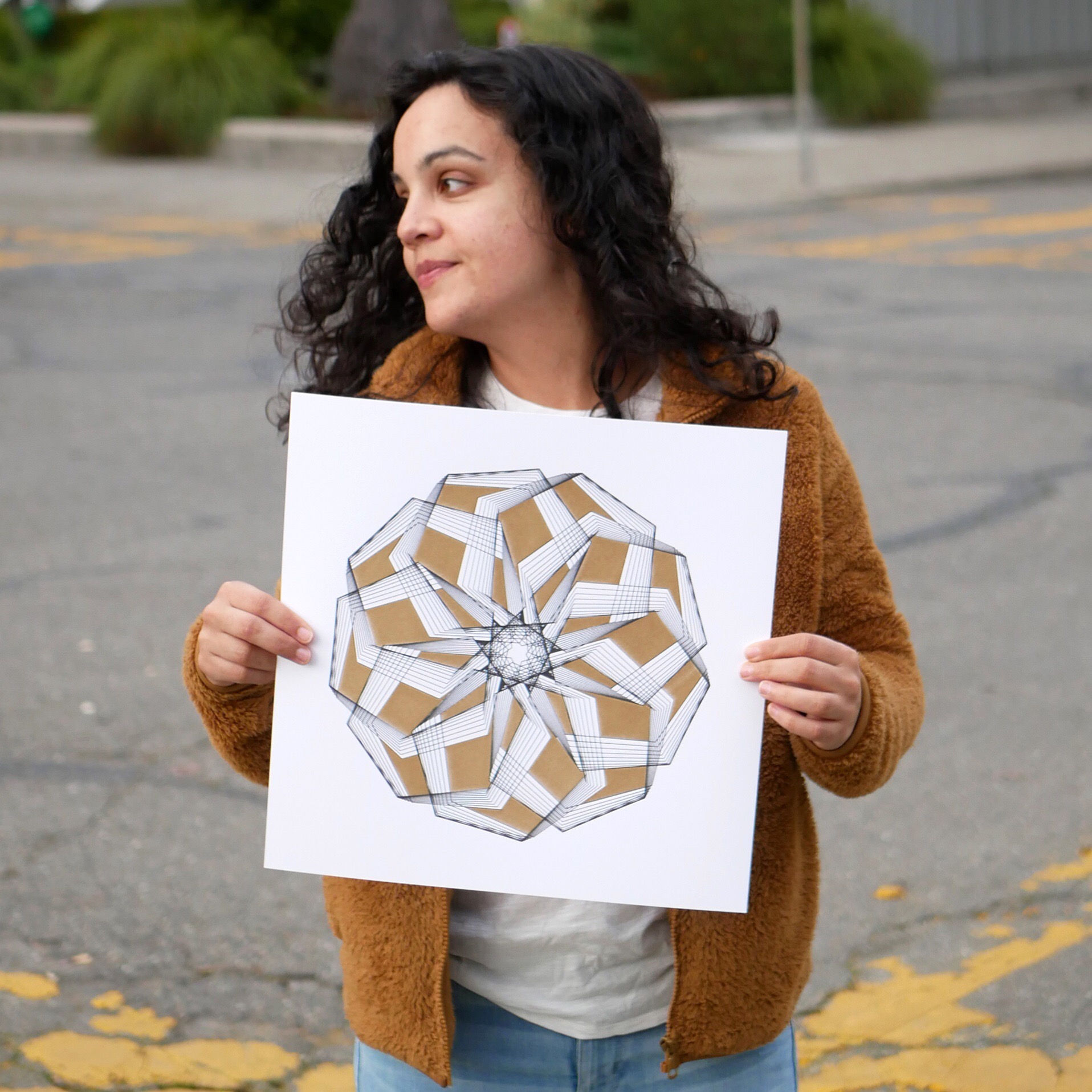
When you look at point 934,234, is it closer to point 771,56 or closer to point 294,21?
point 771,56

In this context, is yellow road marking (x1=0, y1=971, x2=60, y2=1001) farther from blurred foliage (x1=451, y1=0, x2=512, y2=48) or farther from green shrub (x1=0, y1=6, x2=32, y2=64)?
green shrub (x1=0, y1=6, x2=32, y2=64)

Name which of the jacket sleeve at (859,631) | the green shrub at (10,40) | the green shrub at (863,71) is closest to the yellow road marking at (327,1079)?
the jacket sleeve at (859,631)

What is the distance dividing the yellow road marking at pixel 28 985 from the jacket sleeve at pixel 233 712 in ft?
5.14

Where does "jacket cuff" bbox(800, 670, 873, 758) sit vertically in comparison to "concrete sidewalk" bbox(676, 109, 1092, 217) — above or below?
above

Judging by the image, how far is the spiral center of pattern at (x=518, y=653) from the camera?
1.57 metres

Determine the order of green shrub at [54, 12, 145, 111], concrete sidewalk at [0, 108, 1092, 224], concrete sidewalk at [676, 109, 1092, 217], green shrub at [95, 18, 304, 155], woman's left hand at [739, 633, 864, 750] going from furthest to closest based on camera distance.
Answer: green shrub at [54, 12, 145, 111], green shrub at [95, 18, 304, 155], concrete sidewalk at [676, 109, 1092, 217], concrete sidewalk at [0, 108, 1092, 224], woman's left hand at [739, 633, 864, 750]

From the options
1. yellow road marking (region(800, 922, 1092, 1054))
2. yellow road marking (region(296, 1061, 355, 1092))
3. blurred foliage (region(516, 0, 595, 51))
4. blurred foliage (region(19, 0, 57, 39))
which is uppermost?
blurred foliage (region(19, 0, 57, 39))

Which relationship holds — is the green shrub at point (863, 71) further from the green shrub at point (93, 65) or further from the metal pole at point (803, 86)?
the green shrub at point (93, 65)

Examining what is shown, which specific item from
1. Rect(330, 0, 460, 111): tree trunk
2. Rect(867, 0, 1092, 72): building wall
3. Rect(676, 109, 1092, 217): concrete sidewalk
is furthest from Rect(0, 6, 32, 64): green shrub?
Rect(867, 0, 1092, 72): building wall

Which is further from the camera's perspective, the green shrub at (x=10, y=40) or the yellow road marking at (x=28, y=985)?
the green shrub at (x=10, y=40)

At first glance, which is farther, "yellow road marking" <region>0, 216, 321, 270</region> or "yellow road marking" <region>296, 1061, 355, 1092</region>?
"yellow road marking" <region>0, 216, 321, 270</region>

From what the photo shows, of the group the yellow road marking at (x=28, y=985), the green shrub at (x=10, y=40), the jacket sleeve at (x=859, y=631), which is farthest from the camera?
the green shrub at (x=10, y=40)

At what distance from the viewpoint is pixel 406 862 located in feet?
5.22

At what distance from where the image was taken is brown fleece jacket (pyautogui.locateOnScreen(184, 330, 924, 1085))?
1.66 meters
